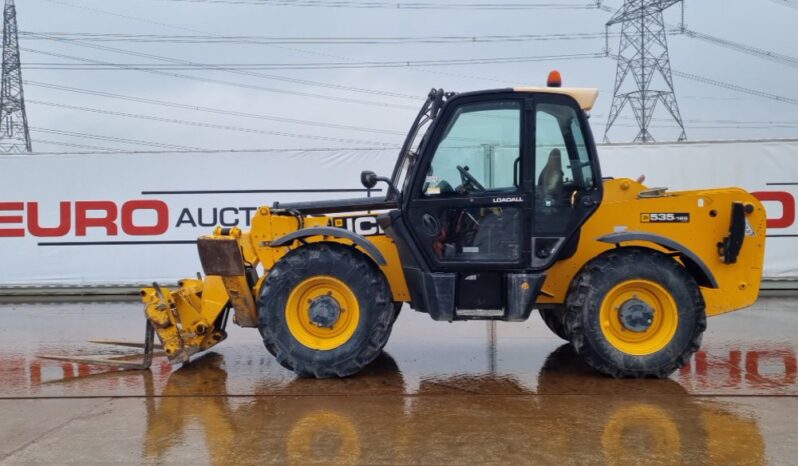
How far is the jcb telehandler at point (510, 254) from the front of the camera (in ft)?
18.0

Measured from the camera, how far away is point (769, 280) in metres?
11.4

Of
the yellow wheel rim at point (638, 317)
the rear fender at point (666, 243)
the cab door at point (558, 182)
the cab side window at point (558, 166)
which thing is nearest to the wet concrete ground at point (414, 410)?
the yellow wheel rim at point (638, 317)

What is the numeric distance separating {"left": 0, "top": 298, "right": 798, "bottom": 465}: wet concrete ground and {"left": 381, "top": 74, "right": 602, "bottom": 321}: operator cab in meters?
0.79

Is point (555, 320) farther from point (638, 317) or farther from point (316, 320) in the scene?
point (316, 320)

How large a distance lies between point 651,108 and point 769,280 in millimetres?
14551

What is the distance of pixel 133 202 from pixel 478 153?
26.8 ft

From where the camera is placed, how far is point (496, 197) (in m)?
5.48

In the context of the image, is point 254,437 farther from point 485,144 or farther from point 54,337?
point 54,337

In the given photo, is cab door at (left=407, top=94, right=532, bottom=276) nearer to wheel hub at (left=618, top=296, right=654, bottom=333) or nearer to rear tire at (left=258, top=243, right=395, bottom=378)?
rear tire at (left=258, top=243, right=395, bottom=378)

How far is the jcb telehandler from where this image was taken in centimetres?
548

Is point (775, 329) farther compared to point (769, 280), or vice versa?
point (769, 280)

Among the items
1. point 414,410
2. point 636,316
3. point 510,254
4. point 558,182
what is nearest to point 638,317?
point 636,316

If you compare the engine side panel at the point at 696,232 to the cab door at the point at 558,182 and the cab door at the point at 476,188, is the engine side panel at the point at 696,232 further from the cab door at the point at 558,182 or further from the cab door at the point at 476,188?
the cab door at the point at 476,188

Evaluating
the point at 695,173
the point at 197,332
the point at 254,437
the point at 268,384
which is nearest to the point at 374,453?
the point at 254,437
